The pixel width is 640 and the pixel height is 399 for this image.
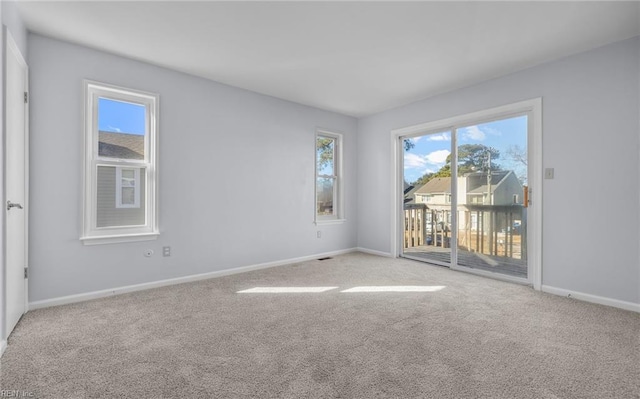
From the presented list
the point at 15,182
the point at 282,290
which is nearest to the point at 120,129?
the point at 15,182

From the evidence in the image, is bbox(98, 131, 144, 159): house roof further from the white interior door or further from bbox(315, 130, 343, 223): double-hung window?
bbox(315, 130, 343, 223): double-hung window

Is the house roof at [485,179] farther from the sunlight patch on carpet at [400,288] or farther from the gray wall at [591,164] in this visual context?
the sunlight patch on carpet at [400,288]

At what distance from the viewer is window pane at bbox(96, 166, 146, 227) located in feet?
10.2

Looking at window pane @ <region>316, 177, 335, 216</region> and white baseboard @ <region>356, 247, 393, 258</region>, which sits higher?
window pane @ <region>316, 177, 335, 216</region>

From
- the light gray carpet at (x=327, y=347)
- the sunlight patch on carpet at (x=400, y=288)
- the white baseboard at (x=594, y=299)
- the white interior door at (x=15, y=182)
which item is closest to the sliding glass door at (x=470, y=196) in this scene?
the white baseboard at (x=594, y=299)

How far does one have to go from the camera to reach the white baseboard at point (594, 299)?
8.88 ft

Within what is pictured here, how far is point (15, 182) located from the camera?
7.57 ft

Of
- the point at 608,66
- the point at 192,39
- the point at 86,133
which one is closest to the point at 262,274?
the point at 86,133

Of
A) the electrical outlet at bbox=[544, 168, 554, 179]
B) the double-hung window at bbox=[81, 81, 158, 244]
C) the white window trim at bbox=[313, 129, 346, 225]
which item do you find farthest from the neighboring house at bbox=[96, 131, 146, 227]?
the electrical outlet at bbox=[544, 168, 554, 179]

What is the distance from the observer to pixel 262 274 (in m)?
3.95

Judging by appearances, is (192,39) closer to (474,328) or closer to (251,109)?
(251,109)

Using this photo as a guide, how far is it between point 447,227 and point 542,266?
1.37 meters

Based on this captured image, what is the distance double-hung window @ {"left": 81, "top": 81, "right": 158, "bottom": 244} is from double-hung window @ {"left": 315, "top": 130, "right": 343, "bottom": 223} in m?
2.55

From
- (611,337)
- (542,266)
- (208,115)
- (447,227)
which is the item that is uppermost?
(208,115)
